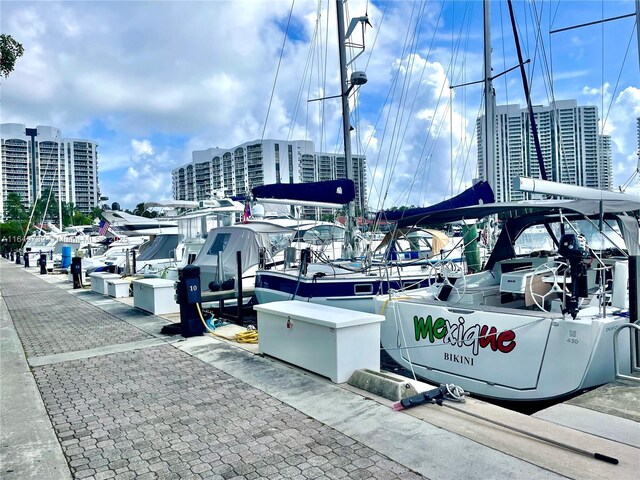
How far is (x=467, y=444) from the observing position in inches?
149

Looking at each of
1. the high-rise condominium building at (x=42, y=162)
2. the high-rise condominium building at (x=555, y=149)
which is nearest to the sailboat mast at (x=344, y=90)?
the high-rise condominium building at (x=555, y=149)

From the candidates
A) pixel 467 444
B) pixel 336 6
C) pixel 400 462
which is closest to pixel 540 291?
pixel 467 444

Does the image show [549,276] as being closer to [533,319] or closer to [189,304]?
[533,319]

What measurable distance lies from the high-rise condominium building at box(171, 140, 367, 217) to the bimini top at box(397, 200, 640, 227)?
5.83 meters

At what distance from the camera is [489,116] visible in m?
14.1

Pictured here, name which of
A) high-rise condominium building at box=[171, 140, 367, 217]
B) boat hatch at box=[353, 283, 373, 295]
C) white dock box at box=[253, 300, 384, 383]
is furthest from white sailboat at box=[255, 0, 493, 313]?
white dock box at box=[253, 300, 384, 383]

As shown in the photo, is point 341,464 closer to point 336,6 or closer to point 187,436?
point 187,436

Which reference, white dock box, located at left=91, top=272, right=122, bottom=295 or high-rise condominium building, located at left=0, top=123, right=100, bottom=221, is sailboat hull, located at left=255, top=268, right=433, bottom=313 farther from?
high-rise condominium building, located at left=0, top=123, right=100, bottom=221

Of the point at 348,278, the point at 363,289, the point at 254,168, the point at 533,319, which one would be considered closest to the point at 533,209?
the point at 533,319

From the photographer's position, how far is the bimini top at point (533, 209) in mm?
6375

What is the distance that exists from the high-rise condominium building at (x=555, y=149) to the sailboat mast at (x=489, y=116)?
8cm

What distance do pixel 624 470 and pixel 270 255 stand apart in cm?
1163

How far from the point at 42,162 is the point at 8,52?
315ft

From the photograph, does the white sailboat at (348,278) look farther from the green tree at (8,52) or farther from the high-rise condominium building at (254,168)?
the green tree at (8,52)
